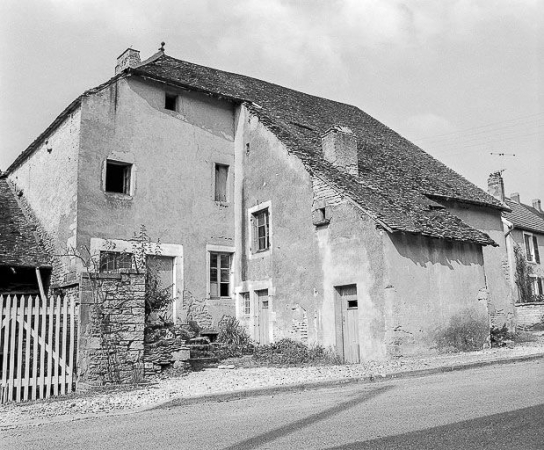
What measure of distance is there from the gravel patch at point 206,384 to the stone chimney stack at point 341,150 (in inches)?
235

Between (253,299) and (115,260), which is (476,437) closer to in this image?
(115,260)

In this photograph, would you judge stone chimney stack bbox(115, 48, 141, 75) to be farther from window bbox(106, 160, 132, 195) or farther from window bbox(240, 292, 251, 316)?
window bbox(240, 292, 251, 316)

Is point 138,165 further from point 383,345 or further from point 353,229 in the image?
point 383,345

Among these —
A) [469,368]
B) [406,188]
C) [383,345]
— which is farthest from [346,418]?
[406,188]

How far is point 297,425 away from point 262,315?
1075 cm

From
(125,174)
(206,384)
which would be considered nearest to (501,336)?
(206,384)

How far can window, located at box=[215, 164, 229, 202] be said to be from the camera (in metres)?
18.1

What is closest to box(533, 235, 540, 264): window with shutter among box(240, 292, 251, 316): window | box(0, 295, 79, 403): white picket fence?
box(240, 292, 251, 316): window

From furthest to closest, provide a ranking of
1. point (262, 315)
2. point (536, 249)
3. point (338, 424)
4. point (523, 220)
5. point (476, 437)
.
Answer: point (523, 220), point (536, 249), point (262, 315), point (338, 424), point (476, 437)

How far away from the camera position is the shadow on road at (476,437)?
492cm

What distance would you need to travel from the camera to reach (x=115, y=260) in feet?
50.1

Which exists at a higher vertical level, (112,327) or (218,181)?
(218,181)

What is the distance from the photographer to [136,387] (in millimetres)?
9883

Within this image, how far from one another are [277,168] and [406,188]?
3.96 metres
